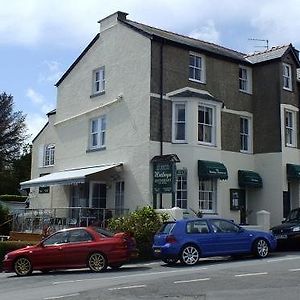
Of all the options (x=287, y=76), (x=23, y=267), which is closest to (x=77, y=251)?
(x=23, y=267)

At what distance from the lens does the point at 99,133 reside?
28.2 meters

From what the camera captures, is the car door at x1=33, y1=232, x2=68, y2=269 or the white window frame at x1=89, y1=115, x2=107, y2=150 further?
the white window frame at x1=89, y1=115, x2=107, y2=150

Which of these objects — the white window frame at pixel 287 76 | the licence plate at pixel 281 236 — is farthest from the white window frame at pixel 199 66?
the licence plate at pixel 281 236

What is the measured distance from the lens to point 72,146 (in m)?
29.9

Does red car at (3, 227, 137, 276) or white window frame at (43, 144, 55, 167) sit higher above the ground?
white window frame at (43, 144, 55, 167)

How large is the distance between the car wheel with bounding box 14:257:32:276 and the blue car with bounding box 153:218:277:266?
4.15 metres

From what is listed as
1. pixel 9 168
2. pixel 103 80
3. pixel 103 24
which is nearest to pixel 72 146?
pixel 103 80

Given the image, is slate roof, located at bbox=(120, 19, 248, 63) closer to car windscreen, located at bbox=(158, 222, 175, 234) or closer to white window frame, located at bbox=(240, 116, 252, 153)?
white window frame, located at bbox=(240, 116, 252, 153)

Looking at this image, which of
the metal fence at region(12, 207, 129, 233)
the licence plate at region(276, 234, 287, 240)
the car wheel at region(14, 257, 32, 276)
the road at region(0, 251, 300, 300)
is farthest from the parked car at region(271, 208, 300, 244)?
the car wheel at region(14, 257, 32, 276)

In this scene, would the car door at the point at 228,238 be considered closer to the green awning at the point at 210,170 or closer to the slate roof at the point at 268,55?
the green awning at the point at 210,170

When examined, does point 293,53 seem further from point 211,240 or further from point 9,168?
point 9,168

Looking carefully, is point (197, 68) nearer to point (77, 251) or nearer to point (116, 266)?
point (116, 266)

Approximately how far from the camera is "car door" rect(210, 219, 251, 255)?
18250mm

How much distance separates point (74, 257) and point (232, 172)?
12.1 metres
